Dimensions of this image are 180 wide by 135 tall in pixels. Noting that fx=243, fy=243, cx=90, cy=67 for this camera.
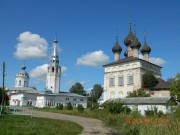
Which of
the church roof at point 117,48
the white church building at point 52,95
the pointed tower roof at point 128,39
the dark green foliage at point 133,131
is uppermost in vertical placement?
the pointed tower roof at point 128,39

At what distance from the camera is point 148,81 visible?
50.1 meters

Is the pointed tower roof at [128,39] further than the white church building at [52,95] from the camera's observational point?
No

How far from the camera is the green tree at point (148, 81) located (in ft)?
165

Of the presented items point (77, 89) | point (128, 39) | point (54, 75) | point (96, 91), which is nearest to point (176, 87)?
point (128, 39)

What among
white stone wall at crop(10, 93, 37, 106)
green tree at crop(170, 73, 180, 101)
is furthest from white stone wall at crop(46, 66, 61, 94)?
green tree at crop(170, 73, 180, 101)

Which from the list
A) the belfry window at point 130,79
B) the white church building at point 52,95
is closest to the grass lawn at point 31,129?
the belfry window at point 130,79

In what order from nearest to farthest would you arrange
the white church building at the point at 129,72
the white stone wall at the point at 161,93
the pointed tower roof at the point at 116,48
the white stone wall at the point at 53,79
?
the white stone wall at the point at 161,93
the white church building at the point at 129,72
the pointed tower roof at the point at 116,48
the white stone wall at the point at 53,79

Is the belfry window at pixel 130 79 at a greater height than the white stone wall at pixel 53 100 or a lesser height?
greater

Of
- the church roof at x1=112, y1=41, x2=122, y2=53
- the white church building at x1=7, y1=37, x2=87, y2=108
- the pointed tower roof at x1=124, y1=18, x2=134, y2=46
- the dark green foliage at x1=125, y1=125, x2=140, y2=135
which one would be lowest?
the dark green foliage at x1=125, y1=125, x2=140, y2=135

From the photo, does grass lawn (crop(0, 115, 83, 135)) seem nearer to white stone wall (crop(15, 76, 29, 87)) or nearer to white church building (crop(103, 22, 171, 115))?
white church building (crop(103, 22, 171, 115))

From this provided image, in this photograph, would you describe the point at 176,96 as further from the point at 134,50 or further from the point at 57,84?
the point at 57,84

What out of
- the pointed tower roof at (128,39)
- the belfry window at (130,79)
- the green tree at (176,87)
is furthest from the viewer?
the pointed tower roof at (128,39)

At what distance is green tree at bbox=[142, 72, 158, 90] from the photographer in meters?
50.2

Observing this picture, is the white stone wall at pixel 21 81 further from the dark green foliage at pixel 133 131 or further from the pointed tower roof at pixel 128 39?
the dark green foliage at pixel 133 131
